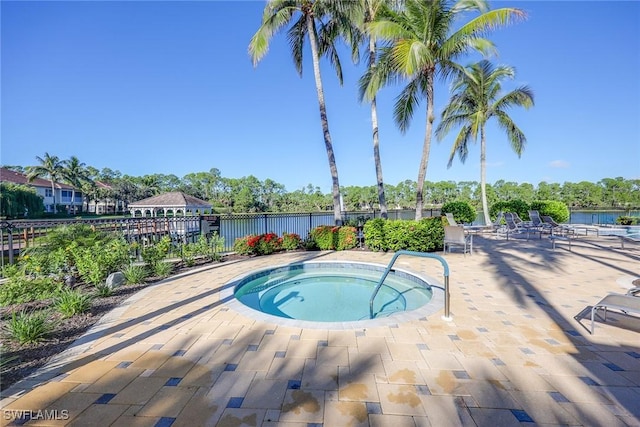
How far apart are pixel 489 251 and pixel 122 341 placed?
8.67 metres

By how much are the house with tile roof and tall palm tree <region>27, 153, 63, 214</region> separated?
0.51 metres

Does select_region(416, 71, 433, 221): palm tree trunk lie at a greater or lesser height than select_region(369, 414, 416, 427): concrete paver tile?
greater

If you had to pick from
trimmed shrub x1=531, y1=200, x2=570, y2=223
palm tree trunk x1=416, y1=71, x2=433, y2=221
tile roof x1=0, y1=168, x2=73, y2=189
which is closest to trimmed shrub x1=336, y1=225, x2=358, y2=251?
palm tree trunk x1=416, y1=71, x2=433, y2=221

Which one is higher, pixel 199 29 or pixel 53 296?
pixel 199 29

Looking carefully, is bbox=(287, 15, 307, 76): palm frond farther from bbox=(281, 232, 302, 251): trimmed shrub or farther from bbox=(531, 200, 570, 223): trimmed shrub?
bbox=(531, 200, 570, 223): trimmed shrub

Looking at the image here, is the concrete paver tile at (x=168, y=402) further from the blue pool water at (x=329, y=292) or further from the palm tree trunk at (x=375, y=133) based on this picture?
the palm tree trunk at (x=375, y=133)

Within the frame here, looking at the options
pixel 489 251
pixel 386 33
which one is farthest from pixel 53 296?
pixel 386 33

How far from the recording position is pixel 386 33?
8.33 m

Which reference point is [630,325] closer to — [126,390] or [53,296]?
[126,390]

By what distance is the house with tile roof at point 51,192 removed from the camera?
3370 centimetres

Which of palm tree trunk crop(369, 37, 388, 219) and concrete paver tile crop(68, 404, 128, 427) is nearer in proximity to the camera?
concrete paver tile crop(68, 404, 128, 427)

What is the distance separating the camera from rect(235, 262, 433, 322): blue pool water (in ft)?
14.8

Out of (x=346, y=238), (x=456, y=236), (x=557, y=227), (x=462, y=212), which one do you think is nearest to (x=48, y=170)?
(x=346, y=238)

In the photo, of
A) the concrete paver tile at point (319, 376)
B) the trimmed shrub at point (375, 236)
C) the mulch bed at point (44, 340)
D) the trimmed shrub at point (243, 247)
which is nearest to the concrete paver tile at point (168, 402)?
the concrete paver tile at point (319, 376)
